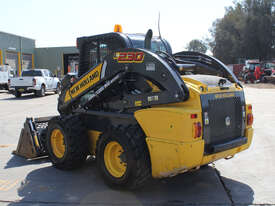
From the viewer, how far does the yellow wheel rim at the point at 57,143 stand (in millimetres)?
5812

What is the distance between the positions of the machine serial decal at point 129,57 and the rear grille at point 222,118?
1047 millimetres

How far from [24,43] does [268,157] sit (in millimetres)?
43320

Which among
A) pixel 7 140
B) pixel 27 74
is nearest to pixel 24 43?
pixel 27 74

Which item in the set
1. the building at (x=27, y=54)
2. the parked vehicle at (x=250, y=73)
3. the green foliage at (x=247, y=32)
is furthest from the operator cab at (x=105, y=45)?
the green foliage at (x=247, y=32)

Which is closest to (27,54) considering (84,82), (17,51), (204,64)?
(17,51)

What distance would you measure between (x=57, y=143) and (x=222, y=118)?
3010 millimetres

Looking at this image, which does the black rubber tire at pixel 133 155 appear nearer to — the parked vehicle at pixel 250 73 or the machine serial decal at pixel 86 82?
the machine serial decal at pixel 86 82

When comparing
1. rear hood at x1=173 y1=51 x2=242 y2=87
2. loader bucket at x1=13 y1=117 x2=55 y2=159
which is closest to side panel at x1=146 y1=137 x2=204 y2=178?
rear hood at x1=173 y1=51 x2=242 y2=87

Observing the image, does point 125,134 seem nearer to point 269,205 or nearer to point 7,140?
point 269,205

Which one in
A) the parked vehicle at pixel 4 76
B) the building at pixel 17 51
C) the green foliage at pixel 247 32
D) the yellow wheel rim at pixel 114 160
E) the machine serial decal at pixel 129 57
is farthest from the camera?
the green foliage at pixel 247 32

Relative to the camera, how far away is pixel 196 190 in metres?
4.73

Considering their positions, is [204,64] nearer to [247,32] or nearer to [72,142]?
[72,142]

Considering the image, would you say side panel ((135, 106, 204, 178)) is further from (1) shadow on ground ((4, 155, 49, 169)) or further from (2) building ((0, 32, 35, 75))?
(2) building ((0, 32, 35, 75))

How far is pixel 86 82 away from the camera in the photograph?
547cm
